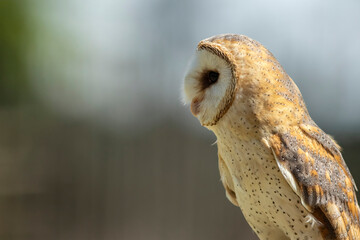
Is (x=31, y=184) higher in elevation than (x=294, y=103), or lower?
lower

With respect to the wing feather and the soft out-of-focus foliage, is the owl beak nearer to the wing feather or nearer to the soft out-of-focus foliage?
the wing feather

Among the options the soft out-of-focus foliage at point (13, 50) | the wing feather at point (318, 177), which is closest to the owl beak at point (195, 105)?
the wing feather at point (318, 177)

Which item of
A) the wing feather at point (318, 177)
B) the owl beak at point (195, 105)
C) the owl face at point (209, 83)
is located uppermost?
the owl face at point (209, 83)

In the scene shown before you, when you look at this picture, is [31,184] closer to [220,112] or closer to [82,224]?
[82,224]

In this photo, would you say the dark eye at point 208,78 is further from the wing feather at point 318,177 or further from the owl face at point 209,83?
the wing feather at point 318,177

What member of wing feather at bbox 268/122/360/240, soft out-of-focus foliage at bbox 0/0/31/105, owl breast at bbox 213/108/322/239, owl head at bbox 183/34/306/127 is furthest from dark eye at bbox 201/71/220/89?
soft out-of-focus foliage at bbox 0/0/31/105

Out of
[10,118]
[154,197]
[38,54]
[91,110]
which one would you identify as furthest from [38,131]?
[154,197]

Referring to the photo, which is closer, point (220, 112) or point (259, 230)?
point (220, 112)
